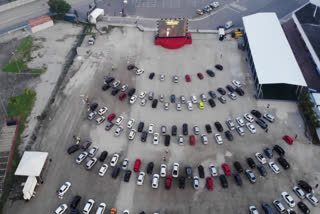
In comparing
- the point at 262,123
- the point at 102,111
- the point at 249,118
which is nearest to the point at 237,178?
the point at 262,123

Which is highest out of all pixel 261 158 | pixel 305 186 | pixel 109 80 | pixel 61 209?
pixel 109 80

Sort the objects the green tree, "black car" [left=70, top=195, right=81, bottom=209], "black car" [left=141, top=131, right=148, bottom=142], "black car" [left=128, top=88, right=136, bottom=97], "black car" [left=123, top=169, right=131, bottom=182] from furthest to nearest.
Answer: the green tree → "black car" [left=128, top=88, right=136, bottom=97] → "black car" [left=141, top=131, right=148, bottom=142] → "black car" [left=123, top=169, right=131, bottom=182] → "black car" [left=70, top=195, right=81, bottom=209]

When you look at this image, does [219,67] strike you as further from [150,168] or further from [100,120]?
[150,168]

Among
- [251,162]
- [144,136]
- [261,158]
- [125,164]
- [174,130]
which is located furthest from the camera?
[174,130]

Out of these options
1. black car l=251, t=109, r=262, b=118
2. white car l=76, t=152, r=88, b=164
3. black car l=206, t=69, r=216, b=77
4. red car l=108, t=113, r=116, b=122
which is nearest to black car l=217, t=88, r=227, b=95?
black car l=206, t=69, r=216, b=77

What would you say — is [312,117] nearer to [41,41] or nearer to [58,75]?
[58,75]

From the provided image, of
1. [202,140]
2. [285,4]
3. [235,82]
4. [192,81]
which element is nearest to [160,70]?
[192,81]

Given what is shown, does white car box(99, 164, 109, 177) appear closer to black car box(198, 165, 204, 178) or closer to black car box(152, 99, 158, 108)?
black car box(198, 165, 204, 178)
